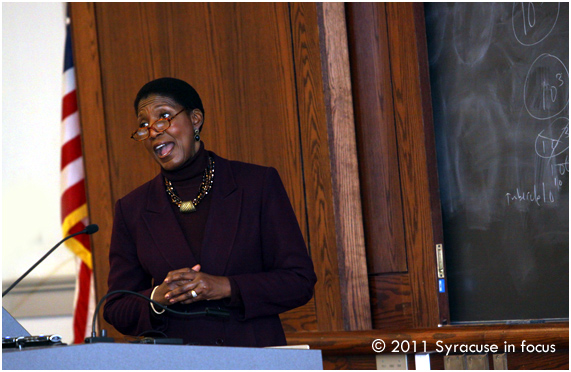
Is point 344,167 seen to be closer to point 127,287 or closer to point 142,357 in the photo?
point 127,287

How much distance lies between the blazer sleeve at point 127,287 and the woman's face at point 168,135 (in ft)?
0.81

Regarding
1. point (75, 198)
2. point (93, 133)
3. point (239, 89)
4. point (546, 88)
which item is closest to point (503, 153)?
point (546, 88)

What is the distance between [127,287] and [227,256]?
0.33 m

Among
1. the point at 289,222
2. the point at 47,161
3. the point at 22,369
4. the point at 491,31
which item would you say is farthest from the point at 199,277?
the point at 47,161

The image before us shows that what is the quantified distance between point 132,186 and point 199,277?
199 cm

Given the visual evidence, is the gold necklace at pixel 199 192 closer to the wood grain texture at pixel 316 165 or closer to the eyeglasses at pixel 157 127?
the eyeglasses at pixel 157 127

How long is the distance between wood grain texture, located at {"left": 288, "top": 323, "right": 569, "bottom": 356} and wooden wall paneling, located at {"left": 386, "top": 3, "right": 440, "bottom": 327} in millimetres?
145

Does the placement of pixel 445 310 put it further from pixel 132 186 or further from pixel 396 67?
pixel 132 186

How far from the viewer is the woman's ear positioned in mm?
2268

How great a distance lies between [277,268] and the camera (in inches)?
82.8

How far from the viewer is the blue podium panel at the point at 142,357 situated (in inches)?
46.8

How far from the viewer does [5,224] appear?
14.2 ft

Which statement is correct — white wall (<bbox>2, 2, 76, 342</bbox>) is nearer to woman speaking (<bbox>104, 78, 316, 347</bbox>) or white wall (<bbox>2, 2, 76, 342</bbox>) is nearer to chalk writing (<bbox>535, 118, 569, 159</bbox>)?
woman speaking (<bbox>104, 78, 316, 347</bbox>)

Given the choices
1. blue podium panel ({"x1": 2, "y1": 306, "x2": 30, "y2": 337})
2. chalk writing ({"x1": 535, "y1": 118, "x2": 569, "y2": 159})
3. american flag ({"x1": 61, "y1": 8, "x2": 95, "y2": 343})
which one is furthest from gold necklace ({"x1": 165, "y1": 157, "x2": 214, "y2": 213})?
american flag ({"x1": 61, "y1": 8, "x2": 95, "y2": 343})
